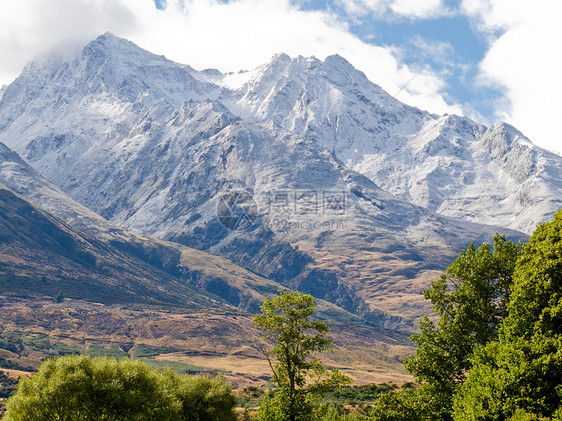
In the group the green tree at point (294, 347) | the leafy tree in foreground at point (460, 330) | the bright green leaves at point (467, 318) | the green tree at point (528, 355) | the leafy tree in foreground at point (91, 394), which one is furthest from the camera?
the leafy tree in foreground at point (91, 394)

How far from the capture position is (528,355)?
121 feet

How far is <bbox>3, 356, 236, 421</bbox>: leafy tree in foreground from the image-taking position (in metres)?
50.0

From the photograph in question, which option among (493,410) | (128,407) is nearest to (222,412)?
(128,407)

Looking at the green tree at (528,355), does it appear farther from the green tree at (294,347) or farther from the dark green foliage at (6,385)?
the dark green foliage at (6,385)

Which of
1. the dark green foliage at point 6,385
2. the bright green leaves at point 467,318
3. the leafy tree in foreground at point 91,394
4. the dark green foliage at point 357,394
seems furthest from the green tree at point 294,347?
the dark green foliage at point 6,385

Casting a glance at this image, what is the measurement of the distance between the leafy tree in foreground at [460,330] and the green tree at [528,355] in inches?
170

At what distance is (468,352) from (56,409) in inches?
1515

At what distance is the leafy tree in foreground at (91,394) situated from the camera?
49969 mm

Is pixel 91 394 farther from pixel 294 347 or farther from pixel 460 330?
pixel 460 330

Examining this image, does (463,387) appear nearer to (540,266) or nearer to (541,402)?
(541,402)

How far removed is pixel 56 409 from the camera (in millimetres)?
50375

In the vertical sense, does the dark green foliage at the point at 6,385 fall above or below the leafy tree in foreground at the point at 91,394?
below

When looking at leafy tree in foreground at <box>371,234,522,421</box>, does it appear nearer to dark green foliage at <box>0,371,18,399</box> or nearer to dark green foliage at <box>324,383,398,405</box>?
dark green foliage at <box>324,383,398,405</box>

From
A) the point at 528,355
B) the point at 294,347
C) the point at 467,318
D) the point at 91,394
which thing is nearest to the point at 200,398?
the point at 91,394
